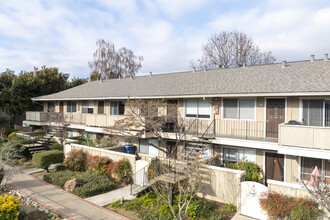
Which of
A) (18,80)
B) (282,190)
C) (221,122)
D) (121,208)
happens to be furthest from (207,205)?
(18,80)

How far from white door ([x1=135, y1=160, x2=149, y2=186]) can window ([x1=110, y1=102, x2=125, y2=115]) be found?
7423mm

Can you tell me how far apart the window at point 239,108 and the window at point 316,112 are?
262 centimetres

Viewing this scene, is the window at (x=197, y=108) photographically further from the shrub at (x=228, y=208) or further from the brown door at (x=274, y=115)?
the shrub at (x=228, y=208)

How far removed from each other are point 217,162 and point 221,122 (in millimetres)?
2469

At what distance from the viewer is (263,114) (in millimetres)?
12812

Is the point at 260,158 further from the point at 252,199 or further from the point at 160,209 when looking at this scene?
the point at 160,209

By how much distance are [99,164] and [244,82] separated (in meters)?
10.4

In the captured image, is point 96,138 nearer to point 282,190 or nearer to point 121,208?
point 121,208

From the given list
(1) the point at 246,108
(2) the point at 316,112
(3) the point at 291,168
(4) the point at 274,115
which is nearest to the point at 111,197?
(1) the point at 246,108

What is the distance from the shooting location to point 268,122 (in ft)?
41.5

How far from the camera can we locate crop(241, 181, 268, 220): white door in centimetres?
893

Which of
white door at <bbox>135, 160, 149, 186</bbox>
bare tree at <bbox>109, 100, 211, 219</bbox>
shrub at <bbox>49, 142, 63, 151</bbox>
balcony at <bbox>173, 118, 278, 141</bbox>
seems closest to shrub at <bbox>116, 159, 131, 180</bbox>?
white door at <bbox>135, 160, 149, 186</bbox>

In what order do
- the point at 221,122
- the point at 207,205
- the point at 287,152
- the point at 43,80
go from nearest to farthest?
the point at 207,205 < the point at 287,152 < the point at 221,122 < the point at 43,80

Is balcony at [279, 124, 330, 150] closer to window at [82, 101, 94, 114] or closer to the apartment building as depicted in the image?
the apartment building
